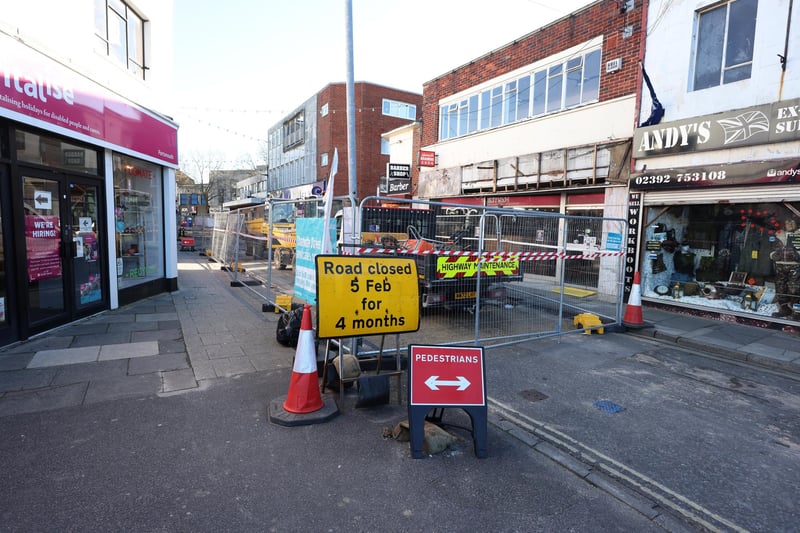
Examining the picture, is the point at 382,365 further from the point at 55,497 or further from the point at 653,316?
the point at 653,316

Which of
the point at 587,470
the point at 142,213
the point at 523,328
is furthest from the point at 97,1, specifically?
the point at 587,470

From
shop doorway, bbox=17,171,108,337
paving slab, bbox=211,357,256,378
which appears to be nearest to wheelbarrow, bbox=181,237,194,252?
shop doorway, bbox=17,171,108,337

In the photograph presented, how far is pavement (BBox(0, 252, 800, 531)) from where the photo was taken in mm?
3822

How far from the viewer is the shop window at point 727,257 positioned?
8094 millimetres

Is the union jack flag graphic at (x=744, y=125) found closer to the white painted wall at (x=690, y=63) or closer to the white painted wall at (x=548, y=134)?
the white painted wall at (x=690, y=63)

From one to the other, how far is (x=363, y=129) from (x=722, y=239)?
2847 cm

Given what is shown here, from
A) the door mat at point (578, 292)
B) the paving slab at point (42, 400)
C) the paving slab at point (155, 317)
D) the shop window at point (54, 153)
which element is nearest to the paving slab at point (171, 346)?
the paving slab at point (42, 400)

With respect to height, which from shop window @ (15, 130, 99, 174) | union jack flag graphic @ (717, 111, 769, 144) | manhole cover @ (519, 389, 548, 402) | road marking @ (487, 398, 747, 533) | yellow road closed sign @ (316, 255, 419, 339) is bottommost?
road marking @ (487, 398, 747, 533)

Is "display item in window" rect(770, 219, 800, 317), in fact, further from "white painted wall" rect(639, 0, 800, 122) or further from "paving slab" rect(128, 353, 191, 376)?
"paving slab" rect(128, 353, 191, 376)

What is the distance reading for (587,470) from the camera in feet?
11.3

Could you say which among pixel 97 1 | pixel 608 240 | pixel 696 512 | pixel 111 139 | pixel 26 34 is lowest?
pixel 696 512

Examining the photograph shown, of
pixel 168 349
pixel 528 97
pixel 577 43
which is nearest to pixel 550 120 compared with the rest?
pixel 528 97

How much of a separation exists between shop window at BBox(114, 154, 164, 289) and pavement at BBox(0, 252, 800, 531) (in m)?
0.88

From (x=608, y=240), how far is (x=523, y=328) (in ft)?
7.19
